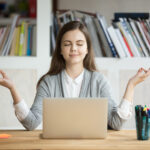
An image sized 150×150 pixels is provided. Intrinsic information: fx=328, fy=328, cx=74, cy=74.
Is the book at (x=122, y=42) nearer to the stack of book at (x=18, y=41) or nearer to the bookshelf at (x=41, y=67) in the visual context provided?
the bookshelf at (x=41, y=67)

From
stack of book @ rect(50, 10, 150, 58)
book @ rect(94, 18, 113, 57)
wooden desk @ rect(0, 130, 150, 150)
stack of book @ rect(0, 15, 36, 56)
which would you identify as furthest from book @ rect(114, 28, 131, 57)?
wooden desk @ rect(0, 130, 150, 150)

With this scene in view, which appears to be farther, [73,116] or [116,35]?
[116,35]

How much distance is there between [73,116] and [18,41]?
161cm

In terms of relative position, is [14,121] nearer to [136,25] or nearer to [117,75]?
[117,75]

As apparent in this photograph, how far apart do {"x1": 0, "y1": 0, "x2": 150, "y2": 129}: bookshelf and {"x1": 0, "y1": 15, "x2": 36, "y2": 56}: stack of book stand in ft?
0.29

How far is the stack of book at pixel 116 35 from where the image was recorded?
2.81 m

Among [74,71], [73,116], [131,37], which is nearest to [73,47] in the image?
[74,71]

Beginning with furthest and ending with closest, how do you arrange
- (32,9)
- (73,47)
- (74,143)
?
(32,9) < (73,47) < (74,143)

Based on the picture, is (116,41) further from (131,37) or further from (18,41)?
(18,41)

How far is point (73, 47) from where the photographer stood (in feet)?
6.68

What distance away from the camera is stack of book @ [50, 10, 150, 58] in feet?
9.23

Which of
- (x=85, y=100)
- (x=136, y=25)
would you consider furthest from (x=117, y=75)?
(x=85, y=100)

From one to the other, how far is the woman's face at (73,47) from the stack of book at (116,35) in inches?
28.7

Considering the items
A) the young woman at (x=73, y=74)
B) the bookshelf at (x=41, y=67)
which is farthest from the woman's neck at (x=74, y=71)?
the bookshelf at (x=41, y=67)
